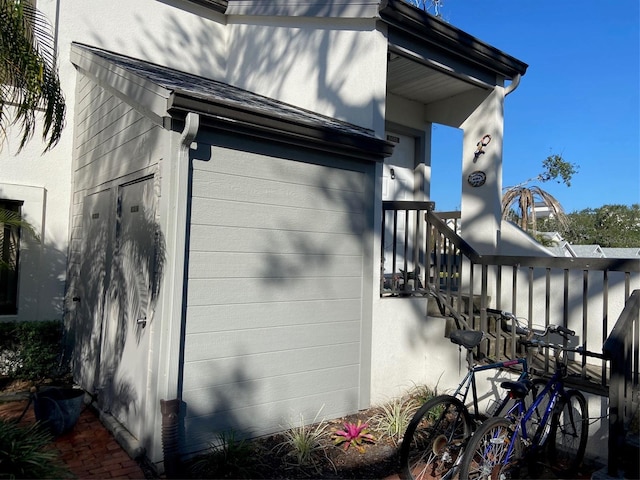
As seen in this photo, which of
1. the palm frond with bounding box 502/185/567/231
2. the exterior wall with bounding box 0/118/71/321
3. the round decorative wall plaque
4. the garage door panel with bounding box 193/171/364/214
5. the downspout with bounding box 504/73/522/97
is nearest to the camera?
the garage door panel with bounding box 193/171/364/214

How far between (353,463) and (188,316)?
5.57 ft

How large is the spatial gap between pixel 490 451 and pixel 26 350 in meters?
4.82

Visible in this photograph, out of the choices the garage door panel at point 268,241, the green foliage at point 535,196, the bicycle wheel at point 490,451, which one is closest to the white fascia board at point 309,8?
the garage door panel at point 268,241

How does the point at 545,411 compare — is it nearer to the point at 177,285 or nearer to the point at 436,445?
the point at 436,445

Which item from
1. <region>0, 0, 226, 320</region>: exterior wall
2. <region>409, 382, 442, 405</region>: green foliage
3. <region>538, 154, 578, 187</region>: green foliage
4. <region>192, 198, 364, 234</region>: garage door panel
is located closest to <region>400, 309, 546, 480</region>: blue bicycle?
<region>409, 382, 442, 405</region>: green foliage

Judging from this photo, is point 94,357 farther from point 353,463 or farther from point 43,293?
point 353,463

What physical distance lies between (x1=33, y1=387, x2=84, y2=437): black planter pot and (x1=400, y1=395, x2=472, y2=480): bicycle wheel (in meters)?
2.74

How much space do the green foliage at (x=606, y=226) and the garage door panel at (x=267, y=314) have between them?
22821mm

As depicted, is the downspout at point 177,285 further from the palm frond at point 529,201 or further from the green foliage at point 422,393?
the palm frond at point 529,201

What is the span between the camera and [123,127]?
4.39 metres

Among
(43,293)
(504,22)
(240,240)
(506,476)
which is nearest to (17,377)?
(43,293)

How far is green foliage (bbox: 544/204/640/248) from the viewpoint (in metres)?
24.9

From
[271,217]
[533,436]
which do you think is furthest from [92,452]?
[533,436]

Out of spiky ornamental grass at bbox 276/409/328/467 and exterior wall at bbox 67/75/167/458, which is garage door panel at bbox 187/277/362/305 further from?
spiky ornamental grass at bbox 276/409/328/467
